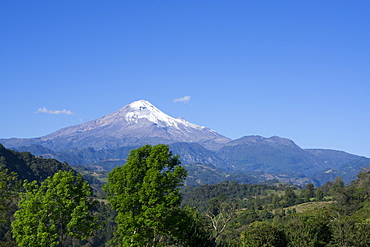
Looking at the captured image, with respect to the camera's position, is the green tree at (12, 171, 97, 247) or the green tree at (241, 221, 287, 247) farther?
the green tree at (241, 221, 287, 247)

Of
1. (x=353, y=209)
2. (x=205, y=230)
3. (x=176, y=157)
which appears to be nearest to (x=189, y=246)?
(x=205, y=230)

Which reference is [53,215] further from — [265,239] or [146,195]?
[265,239]

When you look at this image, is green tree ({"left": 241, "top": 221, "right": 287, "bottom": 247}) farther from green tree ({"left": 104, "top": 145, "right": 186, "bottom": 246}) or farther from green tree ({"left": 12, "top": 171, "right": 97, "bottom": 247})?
green tree ({"left": 12, "top": 171, "right": 97, "bottom": 247})

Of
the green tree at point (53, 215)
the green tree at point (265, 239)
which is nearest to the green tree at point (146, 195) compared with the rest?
the green tree at point (53, 215)

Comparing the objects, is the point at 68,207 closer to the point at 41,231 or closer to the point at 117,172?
the point at 41,231

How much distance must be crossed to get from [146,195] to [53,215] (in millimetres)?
8130

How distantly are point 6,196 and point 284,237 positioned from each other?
148ft

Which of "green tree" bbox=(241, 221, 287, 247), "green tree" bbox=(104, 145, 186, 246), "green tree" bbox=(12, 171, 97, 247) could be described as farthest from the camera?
"green tree" bbox=(241, 221, 287, 247)

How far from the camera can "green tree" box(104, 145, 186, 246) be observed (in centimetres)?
3606

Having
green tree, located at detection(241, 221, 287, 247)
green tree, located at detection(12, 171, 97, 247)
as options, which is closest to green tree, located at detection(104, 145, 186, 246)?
green tree, located at detection(12, 171, 97, 247)

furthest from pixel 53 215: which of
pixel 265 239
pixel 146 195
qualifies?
pixel 265 239

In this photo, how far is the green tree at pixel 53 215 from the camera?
34.9 meters

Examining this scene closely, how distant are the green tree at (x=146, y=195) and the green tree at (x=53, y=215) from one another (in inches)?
112

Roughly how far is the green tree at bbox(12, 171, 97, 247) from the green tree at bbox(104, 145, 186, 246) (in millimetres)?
2848
